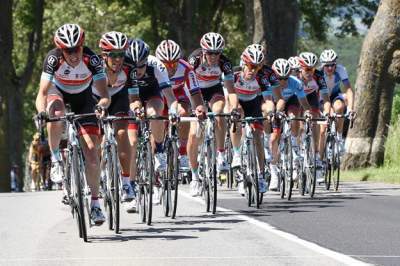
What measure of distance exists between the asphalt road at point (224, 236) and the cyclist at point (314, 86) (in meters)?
3.29

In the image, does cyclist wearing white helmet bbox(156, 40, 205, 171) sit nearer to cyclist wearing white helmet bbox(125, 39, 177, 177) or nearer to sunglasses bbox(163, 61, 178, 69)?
sunglasses bbox(163, 61, 178, 69)

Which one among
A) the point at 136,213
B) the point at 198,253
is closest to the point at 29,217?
the point at 136,213

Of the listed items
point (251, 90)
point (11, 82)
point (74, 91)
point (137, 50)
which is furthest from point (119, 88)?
point (11, 82)

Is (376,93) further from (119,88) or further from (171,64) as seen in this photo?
(119,88)

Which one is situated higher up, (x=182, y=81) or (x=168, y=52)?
(x=168, y=52)

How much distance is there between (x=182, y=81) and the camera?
1731 cm

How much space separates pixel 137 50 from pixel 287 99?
6123mm

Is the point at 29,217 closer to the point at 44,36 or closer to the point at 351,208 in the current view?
the point at 351,208

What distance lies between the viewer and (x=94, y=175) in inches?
496

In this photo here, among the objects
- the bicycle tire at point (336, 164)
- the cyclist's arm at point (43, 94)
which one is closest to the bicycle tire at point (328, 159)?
the bicycle tire at point (336, 164)

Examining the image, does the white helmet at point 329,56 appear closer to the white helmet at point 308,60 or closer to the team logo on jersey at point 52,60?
the white helmet at point 308,60

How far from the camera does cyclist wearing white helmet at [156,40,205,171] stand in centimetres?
1595

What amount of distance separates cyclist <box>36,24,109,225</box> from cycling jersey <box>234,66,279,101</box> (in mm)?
4885

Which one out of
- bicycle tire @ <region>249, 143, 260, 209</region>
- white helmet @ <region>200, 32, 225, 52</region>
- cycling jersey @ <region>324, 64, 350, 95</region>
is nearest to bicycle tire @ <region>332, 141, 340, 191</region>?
cycling jersey @ <region>324, 64, 350, 95</region>
